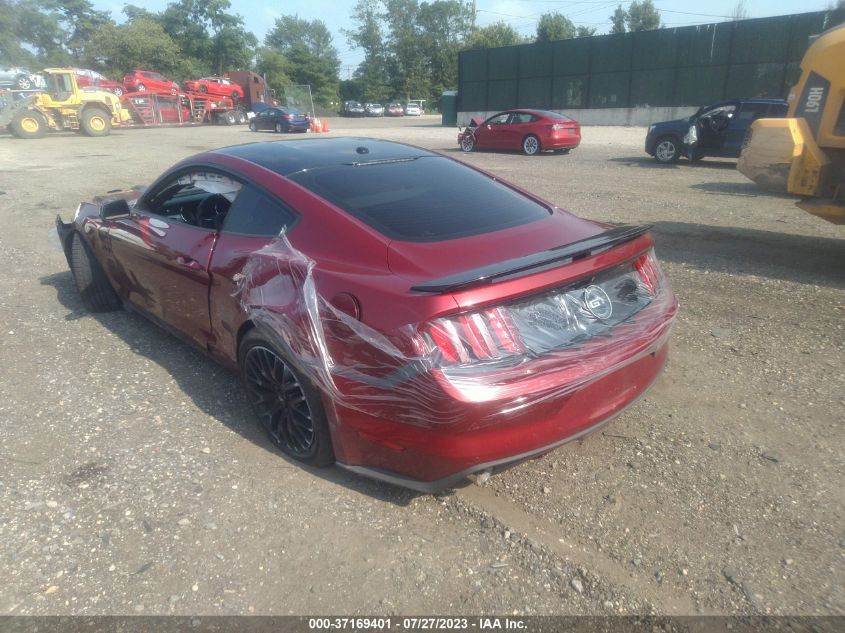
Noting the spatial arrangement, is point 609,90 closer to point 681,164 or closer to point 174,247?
point 681,164

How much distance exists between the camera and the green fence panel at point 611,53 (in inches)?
1199

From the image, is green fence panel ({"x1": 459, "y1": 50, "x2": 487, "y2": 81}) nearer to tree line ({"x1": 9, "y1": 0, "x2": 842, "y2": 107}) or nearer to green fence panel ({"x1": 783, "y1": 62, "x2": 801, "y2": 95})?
green fence panel ({"x1": 783, "y1": 62, "x2": 801, "y2": 95})

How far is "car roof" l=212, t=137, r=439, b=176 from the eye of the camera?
3.47 meters

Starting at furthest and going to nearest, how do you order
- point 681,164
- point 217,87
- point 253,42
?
point 253,42, point 217,87, point 681,164

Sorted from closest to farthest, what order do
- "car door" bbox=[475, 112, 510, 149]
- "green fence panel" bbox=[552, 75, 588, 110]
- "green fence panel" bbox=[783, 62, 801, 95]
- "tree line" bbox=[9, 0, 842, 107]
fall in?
"car door" bbox=[475, 112, 510, 149] < "green fence panel" bbox=[783, 62, 801, 95] < "green fence panel" bbox=[552, 75, 588, 110] < "tree line" bbox=[9, 0, 842, 107]

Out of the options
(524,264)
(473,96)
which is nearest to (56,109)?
(473,96)

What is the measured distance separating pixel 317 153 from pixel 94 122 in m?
29.7

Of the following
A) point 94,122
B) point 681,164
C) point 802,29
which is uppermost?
point 802,29

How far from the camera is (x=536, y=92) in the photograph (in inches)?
1344

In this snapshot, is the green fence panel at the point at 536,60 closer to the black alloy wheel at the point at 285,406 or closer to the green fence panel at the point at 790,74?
the green fence panel at the point at 790,74

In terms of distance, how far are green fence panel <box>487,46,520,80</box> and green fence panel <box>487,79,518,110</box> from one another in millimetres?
318

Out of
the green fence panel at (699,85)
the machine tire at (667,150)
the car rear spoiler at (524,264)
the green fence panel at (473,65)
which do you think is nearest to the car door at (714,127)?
the machine tire at (667,150)

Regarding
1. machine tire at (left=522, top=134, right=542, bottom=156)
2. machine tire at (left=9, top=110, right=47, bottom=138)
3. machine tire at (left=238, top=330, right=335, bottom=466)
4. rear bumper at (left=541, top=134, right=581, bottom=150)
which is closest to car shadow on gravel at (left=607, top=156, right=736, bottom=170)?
rear bumper at (left=541, top=134, right=581, bottom=150)

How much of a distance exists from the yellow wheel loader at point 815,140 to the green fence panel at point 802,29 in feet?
75.5
